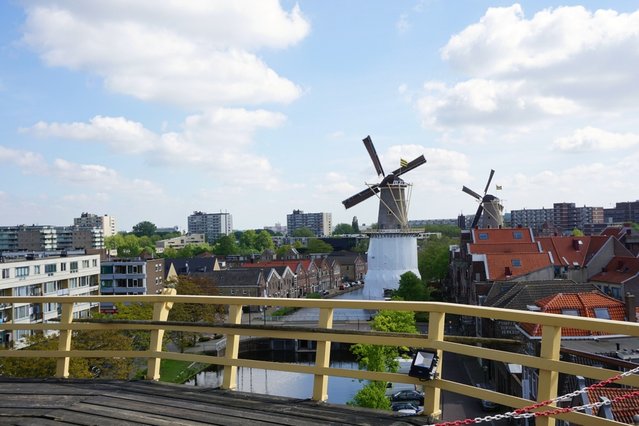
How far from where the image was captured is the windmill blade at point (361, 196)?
225ft

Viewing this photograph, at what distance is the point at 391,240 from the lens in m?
66.2

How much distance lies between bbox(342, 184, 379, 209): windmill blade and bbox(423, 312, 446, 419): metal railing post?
63.7 metres

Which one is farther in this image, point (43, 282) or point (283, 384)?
point (43, 282)

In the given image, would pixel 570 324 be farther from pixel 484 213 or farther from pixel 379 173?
pixel 484 213

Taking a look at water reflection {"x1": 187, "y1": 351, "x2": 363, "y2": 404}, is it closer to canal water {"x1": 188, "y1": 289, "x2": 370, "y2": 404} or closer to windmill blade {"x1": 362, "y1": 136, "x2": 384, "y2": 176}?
canal water {"x1": 188, "y1": 289, "x2": 370, "y2": 404}

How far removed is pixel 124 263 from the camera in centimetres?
6800

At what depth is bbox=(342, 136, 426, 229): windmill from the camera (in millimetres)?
66125

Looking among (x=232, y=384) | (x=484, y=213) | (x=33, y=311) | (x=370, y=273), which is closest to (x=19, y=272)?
(x=33, y=311)

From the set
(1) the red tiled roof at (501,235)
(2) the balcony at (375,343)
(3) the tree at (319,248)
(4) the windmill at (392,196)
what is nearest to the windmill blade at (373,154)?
(4) the windmill at (392,196)

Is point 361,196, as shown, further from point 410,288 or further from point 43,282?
point 43,282

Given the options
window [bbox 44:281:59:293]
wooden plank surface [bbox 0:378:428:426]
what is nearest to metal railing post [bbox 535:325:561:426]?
wooden plank surface [bbox 0:378:428:426]

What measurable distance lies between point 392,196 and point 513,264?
2110cm

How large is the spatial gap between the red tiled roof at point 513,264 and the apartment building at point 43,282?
34.5 meters

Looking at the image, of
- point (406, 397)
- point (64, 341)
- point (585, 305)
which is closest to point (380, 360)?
point (406, 397)
